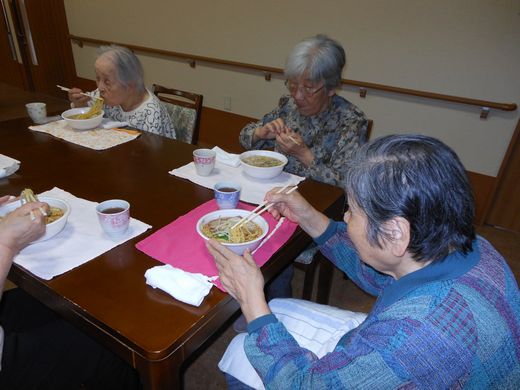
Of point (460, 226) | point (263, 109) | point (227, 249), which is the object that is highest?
point (460, 226)

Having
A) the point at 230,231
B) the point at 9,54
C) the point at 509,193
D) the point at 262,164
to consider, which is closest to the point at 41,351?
the point at 230,231

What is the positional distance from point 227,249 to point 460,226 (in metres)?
0.52

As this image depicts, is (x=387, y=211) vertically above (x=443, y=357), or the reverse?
(x=387, y=211)

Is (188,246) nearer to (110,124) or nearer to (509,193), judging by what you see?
(110,124)

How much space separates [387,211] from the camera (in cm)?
69

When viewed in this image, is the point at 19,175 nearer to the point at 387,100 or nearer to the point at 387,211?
the point at 387,211

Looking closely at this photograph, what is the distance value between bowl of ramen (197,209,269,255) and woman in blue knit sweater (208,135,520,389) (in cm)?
20

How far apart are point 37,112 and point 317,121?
1.49 m

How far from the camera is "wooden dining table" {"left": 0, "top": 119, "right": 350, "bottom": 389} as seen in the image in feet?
2.50

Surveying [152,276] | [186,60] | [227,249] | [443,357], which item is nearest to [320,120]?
[227,249]

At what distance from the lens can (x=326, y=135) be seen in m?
1.77

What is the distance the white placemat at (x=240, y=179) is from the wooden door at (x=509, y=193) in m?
1.91

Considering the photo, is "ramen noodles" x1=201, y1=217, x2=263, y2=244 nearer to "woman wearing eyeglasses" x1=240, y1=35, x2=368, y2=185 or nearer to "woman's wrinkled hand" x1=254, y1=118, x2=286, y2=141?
"woman wearing eyeglasses" x1=240, y1=35, x2=368, y2=185

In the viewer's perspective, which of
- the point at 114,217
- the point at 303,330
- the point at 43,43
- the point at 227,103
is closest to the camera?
the point at 114,217
